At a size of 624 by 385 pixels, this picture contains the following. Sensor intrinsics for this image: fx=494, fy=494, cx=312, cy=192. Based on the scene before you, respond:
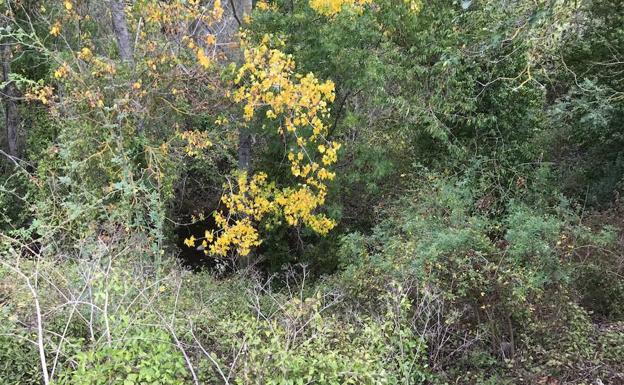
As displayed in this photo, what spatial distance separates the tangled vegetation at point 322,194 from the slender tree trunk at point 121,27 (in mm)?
56

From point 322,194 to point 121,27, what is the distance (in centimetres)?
399

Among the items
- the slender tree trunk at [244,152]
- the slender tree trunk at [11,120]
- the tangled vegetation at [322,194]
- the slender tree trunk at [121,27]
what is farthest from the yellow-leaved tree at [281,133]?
the slender tree trunk at [11,120]

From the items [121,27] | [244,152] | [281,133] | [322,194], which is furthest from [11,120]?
[322,194]

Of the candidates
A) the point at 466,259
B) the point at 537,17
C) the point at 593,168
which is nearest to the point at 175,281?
the point at 466,259

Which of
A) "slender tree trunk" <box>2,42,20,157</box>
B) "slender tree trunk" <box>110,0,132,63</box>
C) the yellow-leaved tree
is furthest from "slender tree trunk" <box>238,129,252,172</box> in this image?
"slender tree trunk" <box>2,42,20,157</box>

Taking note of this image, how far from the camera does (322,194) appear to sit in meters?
7.34

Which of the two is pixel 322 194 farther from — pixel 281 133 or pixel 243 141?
pixel 243 141

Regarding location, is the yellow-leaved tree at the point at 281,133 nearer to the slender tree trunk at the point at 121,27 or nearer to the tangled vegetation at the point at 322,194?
the tangled vegetation at the point at 322,194

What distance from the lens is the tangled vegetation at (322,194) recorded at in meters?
3.78

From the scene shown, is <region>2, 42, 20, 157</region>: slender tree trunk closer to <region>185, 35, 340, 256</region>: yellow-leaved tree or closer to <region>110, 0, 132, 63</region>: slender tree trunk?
<region>110, 0, 132, 63</region>: slender tree trunk

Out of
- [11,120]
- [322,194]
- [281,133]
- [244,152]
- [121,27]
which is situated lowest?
[322,194]

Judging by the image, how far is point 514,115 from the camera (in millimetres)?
8078

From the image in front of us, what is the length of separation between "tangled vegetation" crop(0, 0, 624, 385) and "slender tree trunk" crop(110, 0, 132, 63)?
6 cm

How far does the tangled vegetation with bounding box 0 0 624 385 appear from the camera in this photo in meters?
3.78
